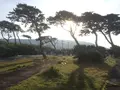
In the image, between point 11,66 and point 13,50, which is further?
point 13,50

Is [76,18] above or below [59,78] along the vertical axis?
above

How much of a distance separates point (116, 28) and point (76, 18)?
946 centimetres

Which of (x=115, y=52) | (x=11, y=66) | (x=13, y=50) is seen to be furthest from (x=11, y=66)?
(x=115, y=52)

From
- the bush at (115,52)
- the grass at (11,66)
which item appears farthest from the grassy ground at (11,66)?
the bush at (115,52)

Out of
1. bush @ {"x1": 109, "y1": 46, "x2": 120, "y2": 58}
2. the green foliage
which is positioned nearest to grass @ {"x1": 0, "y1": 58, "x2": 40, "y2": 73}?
the green foliage

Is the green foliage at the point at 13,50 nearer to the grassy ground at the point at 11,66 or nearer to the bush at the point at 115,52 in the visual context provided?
the grassy ground at the point at 11,66

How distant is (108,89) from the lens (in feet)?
68.6

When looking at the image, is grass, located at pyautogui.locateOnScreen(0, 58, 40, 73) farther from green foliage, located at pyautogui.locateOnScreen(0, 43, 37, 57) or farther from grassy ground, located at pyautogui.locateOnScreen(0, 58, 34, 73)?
green foliage, located at pyautogui.locateOnScreen(0, 43, 37, 57)

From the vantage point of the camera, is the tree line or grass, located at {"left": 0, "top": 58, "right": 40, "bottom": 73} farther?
the tree line

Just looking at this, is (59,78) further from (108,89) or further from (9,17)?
(9,17)

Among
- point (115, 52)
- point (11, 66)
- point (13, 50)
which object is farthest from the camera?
point (115, 52)

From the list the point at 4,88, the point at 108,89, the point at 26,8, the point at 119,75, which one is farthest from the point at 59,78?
the point at 26,8

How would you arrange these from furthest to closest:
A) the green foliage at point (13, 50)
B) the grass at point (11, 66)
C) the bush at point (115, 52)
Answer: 1. the bush at point (115, 52)
2. the green foliage at point (13, 50)
3. the grass at point (11, 66)

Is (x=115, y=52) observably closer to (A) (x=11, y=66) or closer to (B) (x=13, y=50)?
(B) (x=13, y=50)
